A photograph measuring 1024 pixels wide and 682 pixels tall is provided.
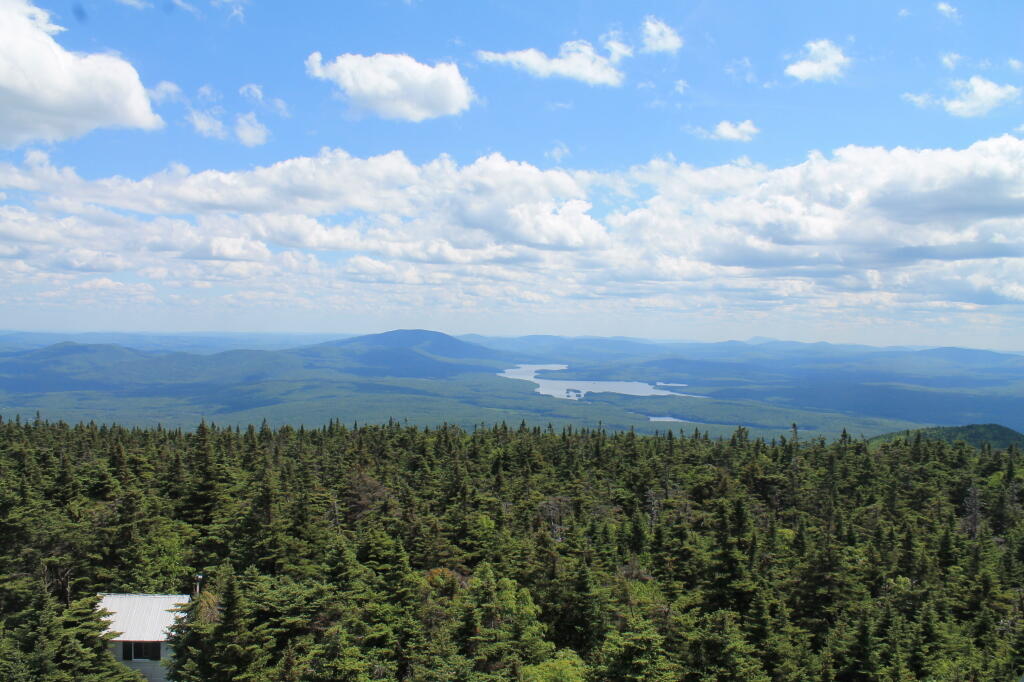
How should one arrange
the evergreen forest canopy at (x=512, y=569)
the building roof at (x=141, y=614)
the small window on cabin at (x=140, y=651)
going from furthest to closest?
the small window on cabin at (x=140, y=651)
the building roof at (x=141, y=614)
the evergreen forest canopy at (x=512, y=569)

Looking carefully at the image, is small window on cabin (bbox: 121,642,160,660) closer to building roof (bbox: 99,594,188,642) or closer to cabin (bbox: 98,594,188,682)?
cabin (bbox: 98,594,188,682)

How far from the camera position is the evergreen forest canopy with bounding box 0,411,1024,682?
35.9 meters

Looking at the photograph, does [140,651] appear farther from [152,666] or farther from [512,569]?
[512,569]

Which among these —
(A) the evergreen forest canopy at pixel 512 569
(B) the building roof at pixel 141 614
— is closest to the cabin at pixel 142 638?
(B) the building roof at pixel 141 614

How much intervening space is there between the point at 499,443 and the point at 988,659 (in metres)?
75.2

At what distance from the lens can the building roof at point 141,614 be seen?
4050 centimetres

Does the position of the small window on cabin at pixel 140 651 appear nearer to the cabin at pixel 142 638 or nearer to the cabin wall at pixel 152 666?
the cabin at pixel 142 638

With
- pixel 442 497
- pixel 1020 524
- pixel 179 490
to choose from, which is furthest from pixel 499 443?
pixel 1020 524

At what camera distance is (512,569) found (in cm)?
5094

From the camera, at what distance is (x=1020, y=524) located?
2805 inches

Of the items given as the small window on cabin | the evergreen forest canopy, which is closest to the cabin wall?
the small window on cabin

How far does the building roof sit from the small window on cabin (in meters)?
0.69

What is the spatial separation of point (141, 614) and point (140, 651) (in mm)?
2164

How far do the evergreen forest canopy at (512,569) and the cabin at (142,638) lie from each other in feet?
10.3
